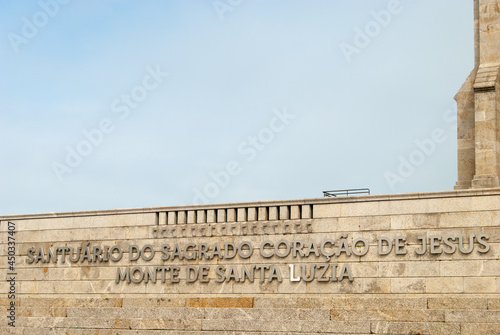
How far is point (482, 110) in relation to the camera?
2542 cm

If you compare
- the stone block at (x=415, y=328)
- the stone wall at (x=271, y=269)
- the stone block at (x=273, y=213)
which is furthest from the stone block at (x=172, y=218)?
the stone block at (x=415, y=328)

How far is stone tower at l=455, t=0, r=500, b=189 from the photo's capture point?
25.2 metres

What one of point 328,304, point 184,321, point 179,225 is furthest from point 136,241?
point 328,304

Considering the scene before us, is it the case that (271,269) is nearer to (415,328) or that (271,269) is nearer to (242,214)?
(242,214)

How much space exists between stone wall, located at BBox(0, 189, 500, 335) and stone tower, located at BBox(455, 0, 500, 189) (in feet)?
8.55

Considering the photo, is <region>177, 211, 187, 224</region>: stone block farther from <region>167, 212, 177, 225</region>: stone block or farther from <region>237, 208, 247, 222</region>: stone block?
<region>237, 208, 247, 222</region>: stone block

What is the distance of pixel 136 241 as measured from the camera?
26828 mm

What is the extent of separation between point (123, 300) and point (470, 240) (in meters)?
10.1

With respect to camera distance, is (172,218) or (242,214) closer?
(242,214)

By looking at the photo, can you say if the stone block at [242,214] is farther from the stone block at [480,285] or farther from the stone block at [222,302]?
the stone block at [480,285]

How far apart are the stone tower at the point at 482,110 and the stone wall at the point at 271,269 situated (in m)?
2.61

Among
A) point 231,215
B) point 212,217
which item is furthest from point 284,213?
point 212,217

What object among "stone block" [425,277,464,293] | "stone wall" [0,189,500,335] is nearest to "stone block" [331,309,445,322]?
"stone wall" [0,189,500,335]

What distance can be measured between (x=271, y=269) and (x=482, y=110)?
7.46 m
